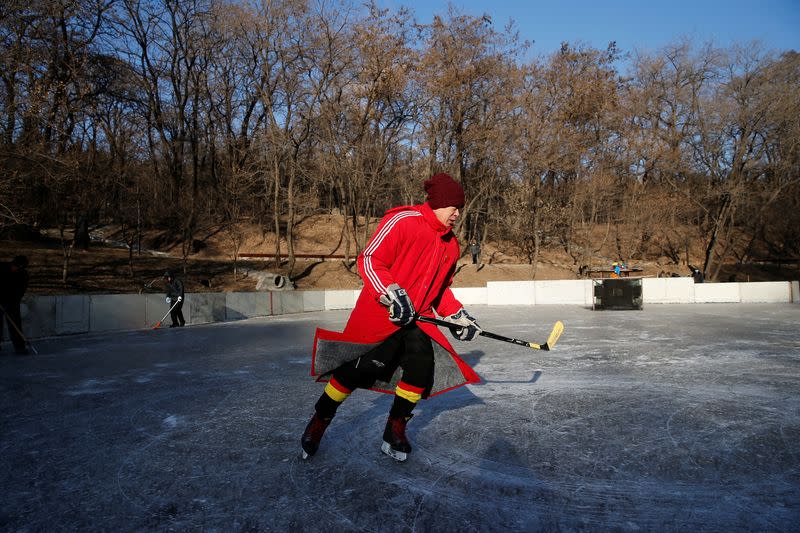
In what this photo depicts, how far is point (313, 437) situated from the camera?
334cm

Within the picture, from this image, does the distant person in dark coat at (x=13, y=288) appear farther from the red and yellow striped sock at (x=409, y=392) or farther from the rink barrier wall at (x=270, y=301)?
the red and yellow striped sock at (x=409, y=392)

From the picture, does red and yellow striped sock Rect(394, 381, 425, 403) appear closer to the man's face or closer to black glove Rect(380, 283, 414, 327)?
black glove Rect(380, 283, 414, 327)

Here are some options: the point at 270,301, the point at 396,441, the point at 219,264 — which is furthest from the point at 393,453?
the point at 219,264

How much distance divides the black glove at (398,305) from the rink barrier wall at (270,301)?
12067 millimetres

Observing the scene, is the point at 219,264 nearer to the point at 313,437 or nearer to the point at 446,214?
the point at 313,437

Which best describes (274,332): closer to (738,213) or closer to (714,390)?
(714,390)

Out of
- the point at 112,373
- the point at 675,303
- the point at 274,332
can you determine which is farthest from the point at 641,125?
the point at 112,373

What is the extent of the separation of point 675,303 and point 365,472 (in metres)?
23.2

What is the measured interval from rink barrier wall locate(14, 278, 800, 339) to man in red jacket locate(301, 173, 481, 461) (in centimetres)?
1155

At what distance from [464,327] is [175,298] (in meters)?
13.5

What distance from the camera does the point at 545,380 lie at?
6039mm

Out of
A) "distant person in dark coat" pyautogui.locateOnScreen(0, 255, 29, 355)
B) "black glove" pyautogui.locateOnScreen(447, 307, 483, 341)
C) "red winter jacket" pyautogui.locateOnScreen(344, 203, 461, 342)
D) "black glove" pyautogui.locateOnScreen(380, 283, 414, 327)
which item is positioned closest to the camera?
"black glove" pyautogui.locateOnScreen(380, 283, 414, 327)

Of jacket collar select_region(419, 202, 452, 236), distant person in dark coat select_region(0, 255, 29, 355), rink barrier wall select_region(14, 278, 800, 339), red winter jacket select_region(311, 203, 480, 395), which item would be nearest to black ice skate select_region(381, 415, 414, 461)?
red winter jacket select_region(311, 203, 480, 395)

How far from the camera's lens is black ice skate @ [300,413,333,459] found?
10.9ft
